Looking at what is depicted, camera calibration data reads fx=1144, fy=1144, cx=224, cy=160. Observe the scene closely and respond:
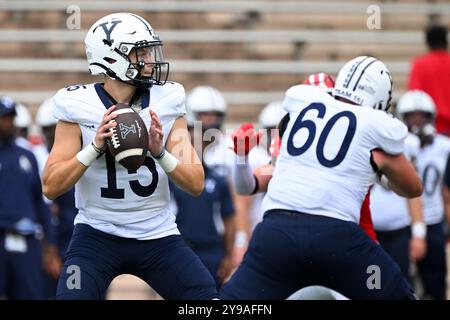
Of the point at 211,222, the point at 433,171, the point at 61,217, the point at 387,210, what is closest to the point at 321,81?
the point at 387,210

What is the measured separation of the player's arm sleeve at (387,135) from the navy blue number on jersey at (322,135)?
95mm

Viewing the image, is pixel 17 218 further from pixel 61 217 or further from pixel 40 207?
pixel 61 217

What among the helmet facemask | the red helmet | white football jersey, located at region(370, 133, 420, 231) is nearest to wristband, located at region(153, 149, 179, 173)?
the helmet facemask

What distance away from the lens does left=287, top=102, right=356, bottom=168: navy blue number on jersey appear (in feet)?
16.6

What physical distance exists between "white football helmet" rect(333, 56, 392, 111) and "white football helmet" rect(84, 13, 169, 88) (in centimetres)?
91

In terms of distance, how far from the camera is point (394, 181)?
5.20 meters

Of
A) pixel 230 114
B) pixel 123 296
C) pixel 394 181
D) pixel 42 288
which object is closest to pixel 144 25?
pixel 394 181

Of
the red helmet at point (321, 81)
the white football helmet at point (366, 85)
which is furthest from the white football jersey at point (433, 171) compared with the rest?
the white football helmet at point (366, 85)

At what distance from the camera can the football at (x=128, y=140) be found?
4562mm

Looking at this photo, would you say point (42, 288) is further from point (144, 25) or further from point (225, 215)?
point (144, 25)

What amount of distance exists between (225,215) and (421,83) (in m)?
2.61

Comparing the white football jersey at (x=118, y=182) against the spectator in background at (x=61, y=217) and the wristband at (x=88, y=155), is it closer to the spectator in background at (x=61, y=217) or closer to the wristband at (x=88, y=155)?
the wristband at (x=88, y=155)

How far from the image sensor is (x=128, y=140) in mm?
4555

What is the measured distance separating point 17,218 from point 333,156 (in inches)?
137
